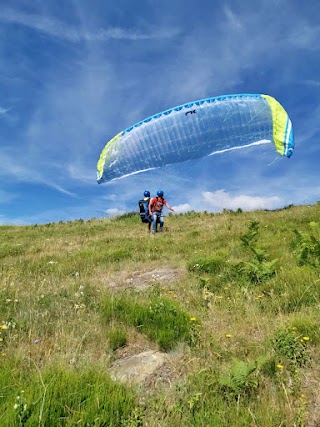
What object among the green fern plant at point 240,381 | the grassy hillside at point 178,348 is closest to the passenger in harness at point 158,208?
the grassy hillside at point 178,348

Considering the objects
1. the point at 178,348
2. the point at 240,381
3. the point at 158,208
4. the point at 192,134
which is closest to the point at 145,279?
the point at 178,348

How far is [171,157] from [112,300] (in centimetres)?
1992

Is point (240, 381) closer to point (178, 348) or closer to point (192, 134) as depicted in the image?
point (178, 348)

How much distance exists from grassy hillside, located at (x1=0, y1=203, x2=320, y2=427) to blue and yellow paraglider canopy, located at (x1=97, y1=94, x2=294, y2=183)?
14.5 metres

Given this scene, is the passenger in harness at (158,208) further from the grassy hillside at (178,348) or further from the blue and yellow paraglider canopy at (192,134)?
the grassy hillside at (178,348)

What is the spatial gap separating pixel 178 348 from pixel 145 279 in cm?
429

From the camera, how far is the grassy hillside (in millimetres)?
2789

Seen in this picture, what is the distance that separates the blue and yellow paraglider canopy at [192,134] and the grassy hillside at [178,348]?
14485 millimetres

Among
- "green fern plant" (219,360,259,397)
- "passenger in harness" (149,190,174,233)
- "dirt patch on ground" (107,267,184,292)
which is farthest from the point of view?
"passenger in harness" (149,190,174,233)

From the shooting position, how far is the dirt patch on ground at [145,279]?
7707mm

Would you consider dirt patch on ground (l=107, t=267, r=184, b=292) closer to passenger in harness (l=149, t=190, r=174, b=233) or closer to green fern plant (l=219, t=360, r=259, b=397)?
green fern plant (l=219, t=360, r=259, b=397)

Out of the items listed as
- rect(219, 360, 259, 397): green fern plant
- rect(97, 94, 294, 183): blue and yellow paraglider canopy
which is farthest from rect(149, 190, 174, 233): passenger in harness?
rect(219, 360, 259, 397): green fern plant

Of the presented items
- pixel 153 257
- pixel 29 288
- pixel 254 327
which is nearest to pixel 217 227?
pixel 153 257

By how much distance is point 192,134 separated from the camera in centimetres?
2278
